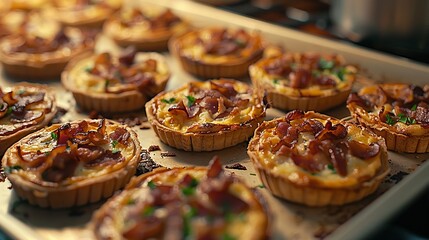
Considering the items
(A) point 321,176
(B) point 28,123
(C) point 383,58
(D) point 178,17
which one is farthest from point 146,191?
(D) point 178,17

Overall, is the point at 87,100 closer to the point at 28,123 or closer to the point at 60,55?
the point at 28,123

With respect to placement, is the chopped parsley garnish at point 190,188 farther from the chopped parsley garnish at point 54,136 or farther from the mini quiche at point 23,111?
the mini quiche at point 23,111

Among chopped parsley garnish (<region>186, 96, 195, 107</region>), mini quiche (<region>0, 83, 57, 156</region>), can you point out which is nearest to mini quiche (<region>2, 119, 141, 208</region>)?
mini quiche (<region>0, 83, 57, 156</region>)

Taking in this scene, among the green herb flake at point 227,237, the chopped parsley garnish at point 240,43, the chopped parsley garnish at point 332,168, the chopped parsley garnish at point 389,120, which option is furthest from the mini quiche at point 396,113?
the green herb flake at point 227,237

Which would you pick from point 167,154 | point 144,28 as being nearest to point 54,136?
point 167,154

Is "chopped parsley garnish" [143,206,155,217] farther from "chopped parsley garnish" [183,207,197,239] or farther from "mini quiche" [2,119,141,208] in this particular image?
"mini quiche" [2,119,141,208]
